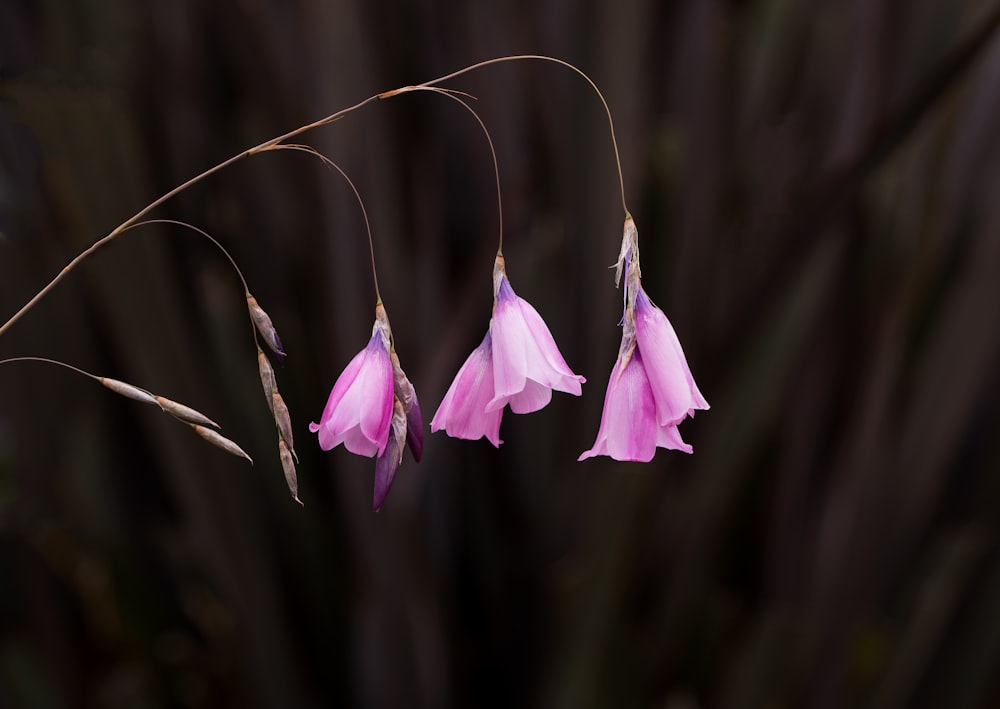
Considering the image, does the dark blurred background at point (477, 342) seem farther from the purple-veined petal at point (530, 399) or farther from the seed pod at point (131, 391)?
the seed pod at point (131, 391)

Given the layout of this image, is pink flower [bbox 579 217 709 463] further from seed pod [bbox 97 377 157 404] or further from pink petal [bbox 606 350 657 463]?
seed pod [bbox 97 377 157 404]

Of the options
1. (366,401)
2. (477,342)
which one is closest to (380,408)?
(366,401)

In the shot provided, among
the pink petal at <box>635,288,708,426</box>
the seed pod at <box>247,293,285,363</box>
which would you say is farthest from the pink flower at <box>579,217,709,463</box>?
the seed pod at <box>247,293,285,363</box>

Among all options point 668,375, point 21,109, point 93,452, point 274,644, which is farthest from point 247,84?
point 668,375

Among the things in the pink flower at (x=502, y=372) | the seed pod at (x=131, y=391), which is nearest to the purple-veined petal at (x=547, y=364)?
the pink flower at (x=502, y=372)

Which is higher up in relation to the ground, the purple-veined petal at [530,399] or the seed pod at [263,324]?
the seed pod at [263,324]

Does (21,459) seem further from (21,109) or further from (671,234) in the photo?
(671,234)
